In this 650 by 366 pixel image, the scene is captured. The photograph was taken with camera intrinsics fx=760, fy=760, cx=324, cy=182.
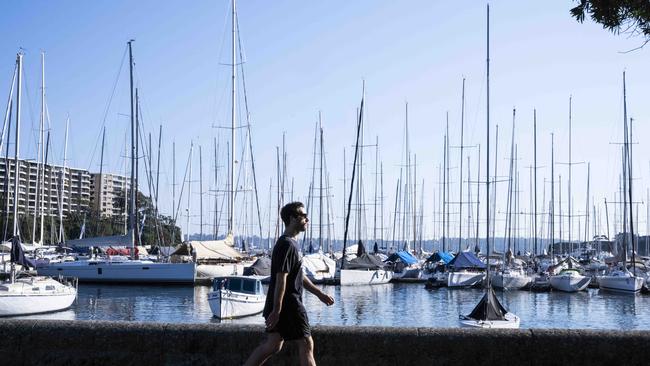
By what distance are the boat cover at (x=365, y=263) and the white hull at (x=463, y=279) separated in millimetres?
5916

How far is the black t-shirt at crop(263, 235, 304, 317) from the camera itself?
733 cm

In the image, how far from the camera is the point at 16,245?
3872cm

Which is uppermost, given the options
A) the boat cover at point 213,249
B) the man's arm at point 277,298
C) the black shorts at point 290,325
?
the man's arm at point 277,298

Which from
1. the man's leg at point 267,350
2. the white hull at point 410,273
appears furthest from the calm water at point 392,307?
the man's leg at point 267,350

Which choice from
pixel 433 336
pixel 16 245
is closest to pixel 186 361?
pixel 433 336

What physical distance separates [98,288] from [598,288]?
3696cm

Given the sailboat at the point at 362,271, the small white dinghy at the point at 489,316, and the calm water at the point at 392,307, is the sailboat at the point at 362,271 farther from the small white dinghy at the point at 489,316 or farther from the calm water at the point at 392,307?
the small white dinghy at the point at 489,316

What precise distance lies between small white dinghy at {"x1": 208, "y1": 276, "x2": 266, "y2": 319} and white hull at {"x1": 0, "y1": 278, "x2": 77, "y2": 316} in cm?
733

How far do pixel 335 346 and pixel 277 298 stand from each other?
1419mm

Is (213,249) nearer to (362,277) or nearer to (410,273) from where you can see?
(362,277)

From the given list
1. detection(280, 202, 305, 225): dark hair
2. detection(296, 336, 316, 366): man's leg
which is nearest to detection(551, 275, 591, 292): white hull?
detection(296, 336, 316, 366): man's leg

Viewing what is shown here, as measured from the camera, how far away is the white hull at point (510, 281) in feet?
180

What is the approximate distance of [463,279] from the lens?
2201 inches

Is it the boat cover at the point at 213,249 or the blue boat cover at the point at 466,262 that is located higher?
the boat cover at the point at 213,249
